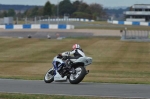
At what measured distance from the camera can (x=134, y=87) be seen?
48.5 ft

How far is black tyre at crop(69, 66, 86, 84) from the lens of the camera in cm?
1552

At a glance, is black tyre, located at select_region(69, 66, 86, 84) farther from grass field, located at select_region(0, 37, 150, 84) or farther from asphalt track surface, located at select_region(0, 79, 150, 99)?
grass field, located at select_region(0, 37, 150, 84)

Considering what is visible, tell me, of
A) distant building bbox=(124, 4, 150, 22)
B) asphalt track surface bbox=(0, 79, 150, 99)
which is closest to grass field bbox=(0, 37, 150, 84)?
asphalt track surface bbox=(0, 79, 150, 99)

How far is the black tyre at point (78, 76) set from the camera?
50.9ft

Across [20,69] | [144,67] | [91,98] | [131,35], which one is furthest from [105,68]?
[131,35]

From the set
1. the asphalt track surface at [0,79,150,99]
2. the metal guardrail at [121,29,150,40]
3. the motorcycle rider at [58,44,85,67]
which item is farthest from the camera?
the metal guardrail at [121,29,150,40]

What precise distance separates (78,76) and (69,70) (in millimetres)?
539

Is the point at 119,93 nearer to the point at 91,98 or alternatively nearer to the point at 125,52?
the point at 91,98

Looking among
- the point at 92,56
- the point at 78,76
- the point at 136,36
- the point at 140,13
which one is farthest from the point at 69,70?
the point at 140,13

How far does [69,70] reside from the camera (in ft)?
52.8

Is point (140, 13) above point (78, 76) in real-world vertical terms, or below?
below

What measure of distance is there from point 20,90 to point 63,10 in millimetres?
179904

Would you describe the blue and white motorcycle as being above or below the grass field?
above

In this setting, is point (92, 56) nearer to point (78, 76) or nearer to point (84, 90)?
point (78, 76)
